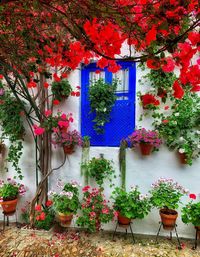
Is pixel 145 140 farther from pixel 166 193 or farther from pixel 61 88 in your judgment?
pixel 61 88

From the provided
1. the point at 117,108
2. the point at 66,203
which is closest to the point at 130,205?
the point at 66,203

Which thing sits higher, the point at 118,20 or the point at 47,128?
the point at 118,20

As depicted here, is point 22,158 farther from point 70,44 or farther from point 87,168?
point 70,44

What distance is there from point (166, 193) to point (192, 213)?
0.35m

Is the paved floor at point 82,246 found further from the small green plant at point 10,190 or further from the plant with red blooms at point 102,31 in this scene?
the plant with red blooms at point 102,31

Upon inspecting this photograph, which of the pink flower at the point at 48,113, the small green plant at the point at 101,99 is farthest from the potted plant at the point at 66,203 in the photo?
the pink flower at the point at 48,113

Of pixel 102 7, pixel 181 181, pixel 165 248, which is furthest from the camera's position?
pixel 181 181

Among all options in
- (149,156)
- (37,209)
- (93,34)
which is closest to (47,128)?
(37,209)

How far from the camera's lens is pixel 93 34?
3.96 ft

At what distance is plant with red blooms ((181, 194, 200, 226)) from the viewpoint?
2380mm

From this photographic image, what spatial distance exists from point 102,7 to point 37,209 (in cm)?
261

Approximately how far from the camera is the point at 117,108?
2.87 meters

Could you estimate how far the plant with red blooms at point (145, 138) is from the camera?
8.53 ft

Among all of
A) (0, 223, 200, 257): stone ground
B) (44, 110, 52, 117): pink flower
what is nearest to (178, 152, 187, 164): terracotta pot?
(0, 223, 200, 257): stone ground
